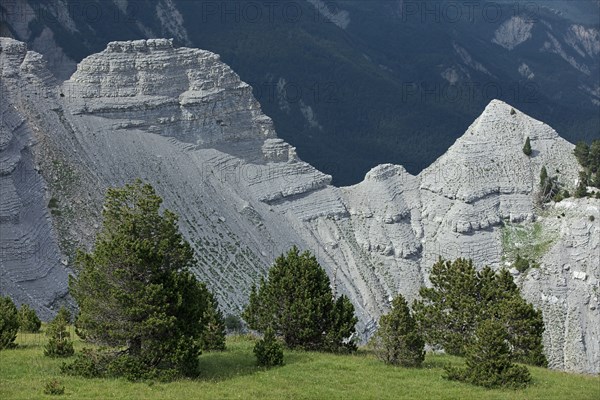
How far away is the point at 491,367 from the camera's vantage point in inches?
1797

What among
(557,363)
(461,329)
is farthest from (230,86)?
(461,329)

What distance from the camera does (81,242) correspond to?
97250 millimetres

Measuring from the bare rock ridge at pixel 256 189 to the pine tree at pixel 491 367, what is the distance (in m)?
53.9

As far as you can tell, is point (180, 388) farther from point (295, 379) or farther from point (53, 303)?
point (53, 303)

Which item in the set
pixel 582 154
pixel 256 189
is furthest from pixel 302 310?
pixel 582 154

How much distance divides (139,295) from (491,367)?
53.0 ft

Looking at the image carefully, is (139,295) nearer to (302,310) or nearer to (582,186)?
(302,310)

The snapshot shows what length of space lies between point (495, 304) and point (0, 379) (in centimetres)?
2972

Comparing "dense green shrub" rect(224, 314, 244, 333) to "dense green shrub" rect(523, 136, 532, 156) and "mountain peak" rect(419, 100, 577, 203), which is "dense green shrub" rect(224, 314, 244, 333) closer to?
"mountain peak" rect(419, 100, 577, 203)

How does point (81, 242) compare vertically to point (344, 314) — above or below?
above

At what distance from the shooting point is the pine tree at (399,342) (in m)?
49.5

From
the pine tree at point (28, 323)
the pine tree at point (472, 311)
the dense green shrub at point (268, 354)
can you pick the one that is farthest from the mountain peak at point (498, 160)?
the dense green shrub at point (268, 354)

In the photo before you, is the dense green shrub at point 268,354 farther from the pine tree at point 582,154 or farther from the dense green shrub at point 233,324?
the pine tree at point 582,154

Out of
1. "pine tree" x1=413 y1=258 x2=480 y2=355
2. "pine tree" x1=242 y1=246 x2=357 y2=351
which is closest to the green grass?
"pine tree" x1=242 y1=246 x2=357 y2=351
